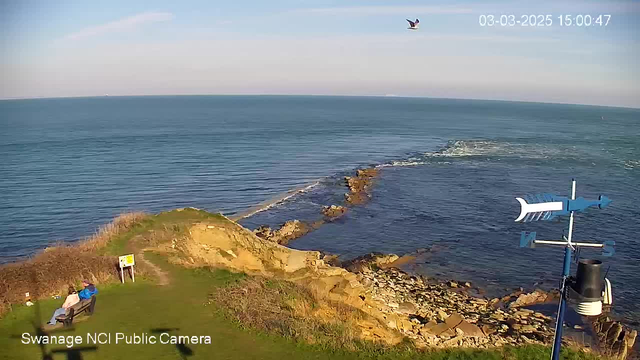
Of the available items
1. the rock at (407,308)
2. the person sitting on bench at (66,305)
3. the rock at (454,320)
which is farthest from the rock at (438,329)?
the person sitting on bench at (66,305)

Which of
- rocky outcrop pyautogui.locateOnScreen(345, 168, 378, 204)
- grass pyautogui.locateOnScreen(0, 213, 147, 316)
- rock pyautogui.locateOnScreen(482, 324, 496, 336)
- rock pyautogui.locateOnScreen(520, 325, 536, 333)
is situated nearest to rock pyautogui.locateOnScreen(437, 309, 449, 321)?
rock pyautogui.locateOnScreen(482, 324, 496, 336)

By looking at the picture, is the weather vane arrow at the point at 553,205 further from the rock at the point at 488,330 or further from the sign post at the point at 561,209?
the rock at the point at 488,330

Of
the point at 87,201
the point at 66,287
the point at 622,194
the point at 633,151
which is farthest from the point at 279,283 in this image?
the point at 633,151

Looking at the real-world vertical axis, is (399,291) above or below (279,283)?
below

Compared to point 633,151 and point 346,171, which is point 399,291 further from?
point 633,151

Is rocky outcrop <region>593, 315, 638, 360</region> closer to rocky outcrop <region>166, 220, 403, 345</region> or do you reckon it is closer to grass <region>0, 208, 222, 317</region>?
rocky outcrop <region>166, 220, 403, 345</region>

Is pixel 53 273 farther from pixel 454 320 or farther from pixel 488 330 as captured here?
pixel 488 330
